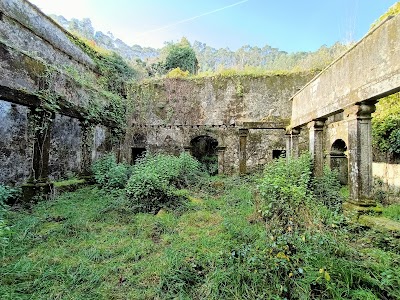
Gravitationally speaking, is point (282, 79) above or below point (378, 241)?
above

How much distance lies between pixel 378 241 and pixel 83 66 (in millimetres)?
14835

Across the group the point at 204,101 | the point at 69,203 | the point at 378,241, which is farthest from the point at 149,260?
the point at 204,101

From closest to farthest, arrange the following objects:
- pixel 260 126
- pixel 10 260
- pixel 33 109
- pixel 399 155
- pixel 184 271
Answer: pixel 184 271, pixel 10 260, pixel 33 109, pixel 399 155, pixel 260 126

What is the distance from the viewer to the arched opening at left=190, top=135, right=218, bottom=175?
15.2 meters

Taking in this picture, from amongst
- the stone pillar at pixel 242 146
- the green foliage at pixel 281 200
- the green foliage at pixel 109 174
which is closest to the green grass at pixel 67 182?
the green foliage at pixel 109 174

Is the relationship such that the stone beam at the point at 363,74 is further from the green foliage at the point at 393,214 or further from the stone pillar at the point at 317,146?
the green foliage at the point at 393,214

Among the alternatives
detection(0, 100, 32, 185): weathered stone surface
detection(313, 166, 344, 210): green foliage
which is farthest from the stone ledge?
detection(0, 100, 32, 185): weathered stone surface

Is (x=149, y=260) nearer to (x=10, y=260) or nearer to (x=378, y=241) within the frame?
(x=10, y=260)

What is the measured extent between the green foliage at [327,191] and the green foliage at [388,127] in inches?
105

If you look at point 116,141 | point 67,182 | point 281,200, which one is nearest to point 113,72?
point 116,141

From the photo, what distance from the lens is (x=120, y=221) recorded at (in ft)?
18.6

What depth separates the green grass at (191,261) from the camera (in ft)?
9.14

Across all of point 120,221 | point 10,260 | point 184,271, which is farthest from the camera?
point 120,221

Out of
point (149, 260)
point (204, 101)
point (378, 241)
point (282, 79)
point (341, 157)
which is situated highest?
point (282, 79)
